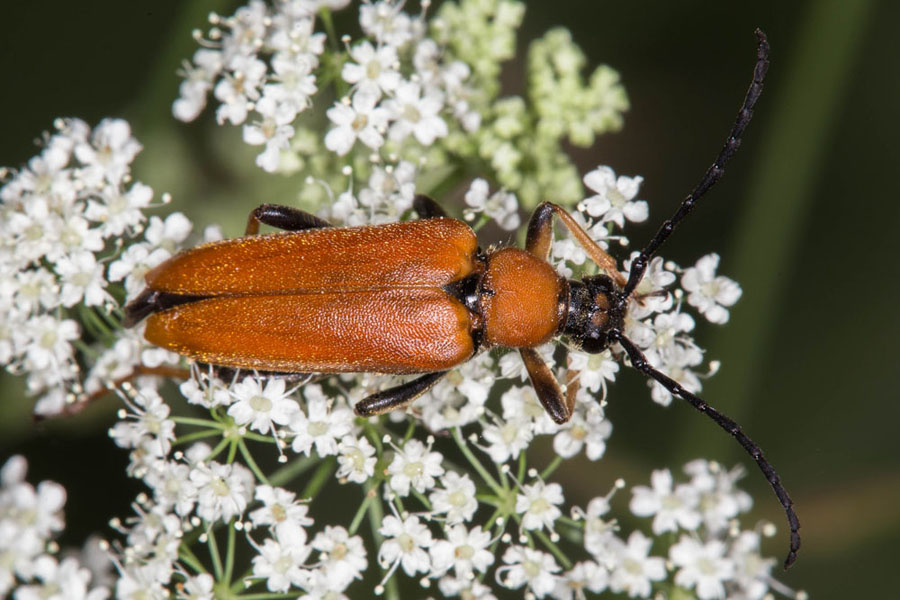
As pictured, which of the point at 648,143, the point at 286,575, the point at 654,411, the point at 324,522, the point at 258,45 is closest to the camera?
the point at 286,575

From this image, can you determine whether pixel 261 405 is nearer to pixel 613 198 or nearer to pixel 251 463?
pixel 251 463

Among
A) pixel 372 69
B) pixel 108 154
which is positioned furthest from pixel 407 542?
pixel 108 154

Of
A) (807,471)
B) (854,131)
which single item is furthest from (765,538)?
(854,131)

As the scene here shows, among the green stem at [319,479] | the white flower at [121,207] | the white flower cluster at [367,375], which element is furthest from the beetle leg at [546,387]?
the white flower at [121,207]

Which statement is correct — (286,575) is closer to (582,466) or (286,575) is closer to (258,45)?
(582,466)

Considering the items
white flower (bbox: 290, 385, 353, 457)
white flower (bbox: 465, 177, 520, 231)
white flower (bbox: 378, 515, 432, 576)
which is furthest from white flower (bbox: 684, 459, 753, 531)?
white flower (bbox: 290, 385, 353, 457)

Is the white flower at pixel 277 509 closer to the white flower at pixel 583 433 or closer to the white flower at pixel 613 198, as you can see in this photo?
the white flower at pixel 583 433
